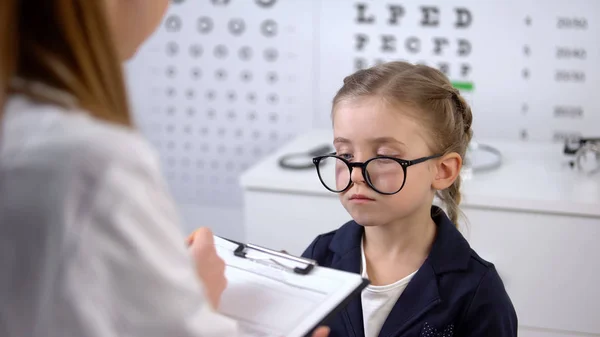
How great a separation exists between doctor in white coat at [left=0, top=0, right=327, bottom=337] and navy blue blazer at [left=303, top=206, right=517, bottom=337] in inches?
19.7

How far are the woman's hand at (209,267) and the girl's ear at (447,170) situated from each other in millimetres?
354

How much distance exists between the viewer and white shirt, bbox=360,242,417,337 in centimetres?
99

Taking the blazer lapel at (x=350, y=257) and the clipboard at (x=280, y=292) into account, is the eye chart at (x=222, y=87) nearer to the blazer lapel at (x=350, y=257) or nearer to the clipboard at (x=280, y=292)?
the blazer lapel at (x=350, y=257)

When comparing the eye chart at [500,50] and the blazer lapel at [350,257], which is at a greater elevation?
the eye chart at [500,50]

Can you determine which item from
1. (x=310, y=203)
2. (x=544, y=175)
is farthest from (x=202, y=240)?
(x=544, y=175)

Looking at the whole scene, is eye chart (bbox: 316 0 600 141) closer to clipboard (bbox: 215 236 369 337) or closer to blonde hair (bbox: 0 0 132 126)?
clipboard (bbox: 215 236 369 337)

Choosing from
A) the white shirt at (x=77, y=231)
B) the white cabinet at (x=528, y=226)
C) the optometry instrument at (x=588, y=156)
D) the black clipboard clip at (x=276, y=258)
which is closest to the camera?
the white shirt at (x=77, y=231)

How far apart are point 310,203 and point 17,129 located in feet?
3.92

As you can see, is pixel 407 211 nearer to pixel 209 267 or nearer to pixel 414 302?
pixel 414 302

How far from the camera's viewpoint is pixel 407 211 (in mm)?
984

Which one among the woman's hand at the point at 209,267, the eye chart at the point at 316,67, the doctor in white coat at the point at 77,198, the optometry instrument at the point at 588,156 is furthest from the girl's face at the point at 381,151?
the eye chart at the point at 316,67

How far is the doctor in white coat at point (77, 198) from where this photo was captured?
1.47ft

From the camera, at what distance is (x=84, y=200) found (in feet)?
1.48

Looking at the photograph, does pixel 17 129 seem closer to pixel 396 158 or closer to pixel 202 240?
pixel 202 240
